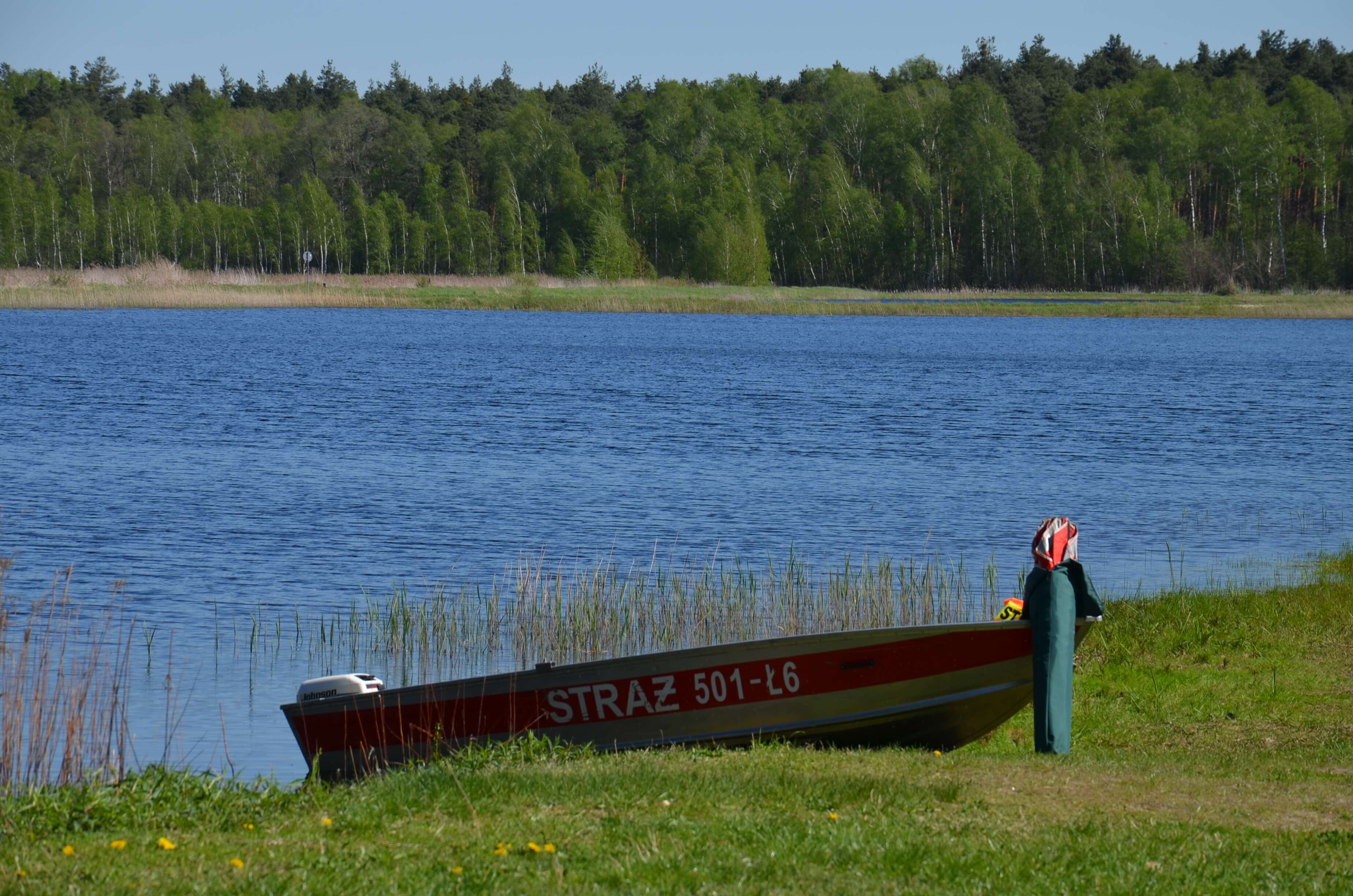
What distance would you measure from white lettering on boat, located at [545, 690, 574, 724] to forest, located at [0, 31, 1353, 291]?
340 feet

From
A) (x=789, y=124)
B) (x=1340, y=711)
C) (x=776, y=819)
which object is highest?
(x=789, y=124)

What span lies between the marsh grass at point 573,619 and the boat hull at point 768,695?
426 cm

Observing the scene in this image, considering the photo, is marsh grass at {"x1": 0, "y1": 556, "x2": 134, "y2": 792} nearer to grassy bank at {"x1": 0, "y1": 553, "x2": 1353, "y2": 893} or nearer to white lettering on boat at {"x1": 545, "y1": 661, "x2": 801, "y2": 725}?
grassy bank at {"x1": 0, "y1": 553, "x2": 1353, "y2": 893}

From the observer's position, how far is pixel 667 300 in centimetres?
9962

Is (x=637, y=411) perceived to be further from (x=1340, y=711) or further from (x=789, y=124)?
(x=789, y=124)

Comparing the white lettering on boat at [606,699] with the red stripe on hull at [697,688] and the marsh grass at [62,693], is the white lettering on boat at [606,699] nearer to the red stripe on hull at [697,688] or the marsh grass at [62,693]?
the red stripe on hull at [697,688]

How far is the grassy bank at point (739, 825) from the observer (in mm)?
6613

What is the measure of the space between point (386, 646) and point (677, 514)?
927 centimetres

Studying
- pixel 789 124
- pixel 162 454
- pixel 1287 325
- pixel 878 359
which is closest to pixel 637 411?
pixel 162 454

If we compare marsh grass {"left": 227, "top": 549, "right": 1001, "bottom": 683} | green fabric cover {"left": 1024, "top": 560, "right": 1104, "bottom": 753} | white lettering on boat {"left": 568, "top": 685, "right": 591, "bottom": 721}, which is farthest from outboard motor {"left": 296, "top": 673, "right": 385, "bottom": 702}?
green fabric cover {"left": 1024, "top": 560, "right": 1104, "bottom": 753}

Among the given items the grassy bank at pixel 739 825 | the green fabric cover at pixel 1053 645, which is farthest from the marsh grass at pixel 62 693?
the green fabric cover at pixel 1053 645

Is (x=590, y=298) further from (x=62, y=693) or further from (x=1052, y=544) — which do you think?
(x=1052, y=544)

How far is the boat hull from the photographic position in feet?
33.7

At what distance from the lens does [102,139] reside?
141625mm
